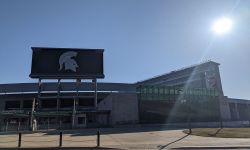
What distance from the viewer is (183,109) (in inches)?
2157

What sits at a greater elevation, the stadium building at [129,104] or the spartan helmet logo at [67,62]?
the spartan helmet logo at [67,62]

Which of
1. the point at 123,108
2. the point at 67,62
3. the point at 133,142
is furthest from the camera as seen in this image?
the point at 67,62

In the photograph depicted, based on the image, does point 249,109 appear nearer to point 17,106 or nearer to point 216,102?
point 216,102

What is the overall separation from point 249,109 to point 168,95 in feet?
148

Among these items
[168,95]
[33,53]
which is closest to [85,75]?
[33,53]

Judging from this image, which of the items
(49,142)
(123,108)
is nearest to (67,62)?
(123,108)

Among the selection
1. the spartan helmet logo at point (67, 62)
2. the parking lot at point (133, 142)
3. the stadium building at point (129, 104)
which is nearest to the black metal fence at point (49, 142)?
the parking lot at point (133, 142)

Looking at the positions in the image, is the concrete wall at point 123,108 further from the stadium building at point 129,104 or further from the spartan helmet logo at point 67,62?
the spartan helmet logo at point 67,62

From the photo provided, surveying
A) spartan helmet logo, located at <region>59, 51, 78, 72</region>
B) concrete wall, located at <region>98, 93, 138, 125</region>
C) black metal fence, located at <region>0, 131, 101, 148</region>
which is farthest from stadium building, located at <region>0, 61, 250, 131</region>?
black metal fence, located at <region>0, 131, 101, 148</region>

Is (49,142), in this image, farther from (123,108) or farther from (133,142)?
(123,108)

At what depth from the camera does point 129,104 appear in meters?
49.6

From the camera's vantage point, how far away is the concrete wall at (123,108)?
158 ft

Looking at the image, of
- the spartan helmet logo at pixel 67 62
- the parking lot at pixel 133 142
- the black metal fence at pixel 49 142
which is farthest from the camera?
the spartan helmet logo at pixel 67 62

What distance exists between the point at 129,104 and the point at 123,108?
1.42m
